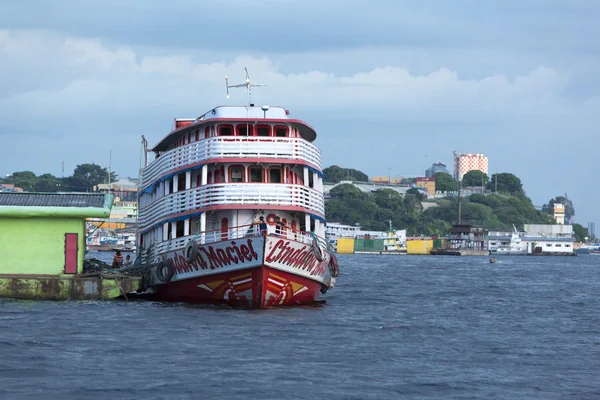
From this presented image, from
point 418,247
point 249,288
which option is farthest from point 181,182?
point 418,247

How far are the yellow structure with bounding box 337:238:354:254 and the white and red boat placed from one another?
13507cm

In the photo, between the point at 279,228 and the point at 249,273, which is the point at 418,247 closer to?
the point at 279,228

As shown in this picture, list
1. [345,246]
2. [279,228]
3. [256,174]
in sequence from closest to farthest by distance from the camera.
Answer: [279,228] → [256,174] → [345,246]

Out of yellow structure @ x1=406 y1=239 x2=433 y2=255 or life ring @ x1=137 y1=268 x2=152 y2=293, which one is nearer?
life ring @ x1=137 y1=268 x2=152 y2=293

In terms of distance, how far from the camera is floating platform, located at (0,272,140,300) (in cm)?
3828

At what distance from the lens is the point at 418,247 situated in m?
181

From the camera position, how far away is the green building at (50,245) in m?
38.9

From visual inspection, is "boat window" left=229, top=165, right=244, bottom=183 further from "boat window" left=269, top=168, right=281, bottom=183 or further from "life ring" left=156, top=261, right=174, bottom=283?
"life ring" left=156, top=261, right=174, bottom=283

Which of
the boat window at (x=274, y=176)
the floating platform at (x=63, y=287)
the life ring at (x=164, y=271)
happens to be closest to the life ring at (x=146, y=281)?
the life ring at (x=164, y=271)

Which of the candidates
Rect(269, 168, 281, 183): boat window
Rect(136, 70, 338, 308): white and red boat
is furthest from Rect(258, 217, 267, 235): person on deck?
Rect(269, 168, 281, 183): boat window

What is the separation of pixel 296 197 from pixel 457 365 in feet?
44.2

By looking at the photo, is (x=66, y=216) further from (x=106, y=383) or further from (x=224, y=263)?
(x=106, y=383)

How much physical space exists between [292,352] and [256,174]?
44.9 feet

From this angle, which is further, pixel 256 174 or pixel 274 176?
pixel 274 176
